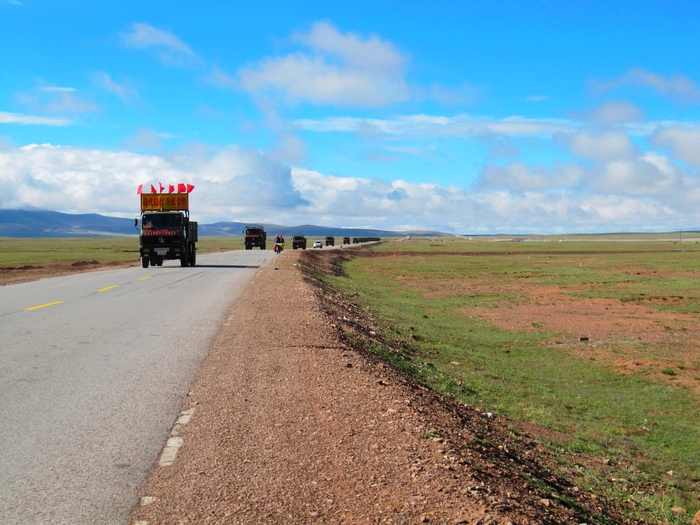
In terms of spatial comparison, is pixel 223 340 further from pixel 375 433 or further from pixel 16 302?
pixel 16 302

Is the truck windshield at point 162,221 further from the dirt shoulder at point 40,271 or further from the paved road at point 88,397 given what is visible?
the paved road at point 88,397

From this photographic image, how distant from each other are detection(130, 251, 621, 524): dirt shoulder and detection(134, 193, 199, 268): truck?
2540 centimetres

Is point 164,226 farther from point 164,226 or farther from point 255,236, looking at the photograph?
point 255,236

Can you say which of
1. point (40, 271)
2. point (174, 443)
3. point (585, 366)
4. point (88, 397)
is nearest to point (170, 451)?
point (174, 443)

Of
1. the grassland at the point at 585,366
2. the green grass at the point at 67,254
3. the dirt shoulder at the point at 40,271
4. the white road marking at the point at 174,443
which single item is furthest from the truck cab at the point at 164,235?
the white road marking at the point at 174,443

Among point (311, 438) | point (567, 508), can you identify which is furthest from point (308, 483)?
point (567, 508)

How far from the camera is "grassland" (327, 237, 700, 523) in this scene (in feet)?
31.0

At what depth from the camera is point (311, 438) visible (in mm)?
6055

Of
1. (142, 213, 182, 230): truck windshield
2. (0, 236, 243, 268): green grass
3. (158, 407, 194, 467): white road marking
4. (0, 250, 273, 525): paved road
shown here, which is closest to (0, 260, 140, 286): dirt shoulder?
(142, 213, 182, 230): truck windshield

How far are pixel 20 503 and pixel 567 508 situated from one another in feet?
13.6

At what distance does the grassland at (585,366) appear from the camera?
9461 millimetres

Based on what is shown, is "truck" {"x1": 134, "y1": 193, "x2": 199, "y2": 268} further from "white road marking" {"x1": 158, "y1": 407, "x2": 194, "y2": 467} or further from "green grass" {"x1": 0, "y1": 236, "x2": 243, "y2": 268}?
"white road marking" {"x1": 158, "y1": 407, "x2": 194, "y2": 467}

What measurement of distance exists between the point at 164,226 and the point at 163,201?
136cm

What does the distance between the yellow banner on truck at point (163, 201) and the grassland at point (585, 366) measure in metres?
10.2
